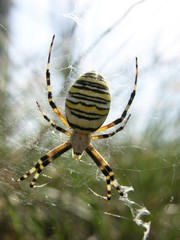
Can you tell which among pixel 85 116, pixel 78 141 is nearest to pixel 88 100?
pixel 85 116

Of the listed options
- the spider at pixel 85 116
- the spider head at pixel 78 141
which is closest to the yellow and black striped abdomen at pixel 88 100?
the spider at pixel 85 116

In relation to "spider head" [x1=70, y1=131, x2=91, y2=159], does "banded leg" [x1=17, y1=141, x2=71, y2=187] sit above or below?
below

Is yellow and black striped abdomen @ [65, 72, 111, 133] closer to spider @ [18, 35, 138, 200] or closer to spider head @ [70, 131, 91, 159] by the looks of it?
spider @ [18, 35, 138, 200]

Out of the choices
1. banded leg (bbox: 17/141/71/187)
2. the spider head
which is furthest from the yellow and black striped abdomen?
banded leg (bbox: 17/141/71/187)

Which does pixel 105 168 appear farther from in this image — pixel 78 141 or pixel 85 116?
pixel 85 116

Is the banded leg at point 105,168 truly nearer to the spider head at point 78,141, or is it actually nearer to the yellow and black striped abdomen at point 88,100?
the spider head at point 78,141

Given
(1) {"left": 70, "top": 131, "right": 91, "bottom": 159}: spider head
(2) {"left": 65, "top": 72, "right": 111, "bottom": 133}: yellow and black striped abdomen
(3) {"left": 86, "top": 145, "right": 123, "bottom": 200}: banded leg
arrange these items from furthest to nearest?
(3) {"left": 86, "top": 145, "right": 123, "bottom": 200}: banded leg, (1) {"left": 70, "top": 131, "right": 91, "bottom": 159}: spider head, (2) {"left": 65, "top": 72, "right": 111, "bottom": 133}: yellow and black striped abdomen
